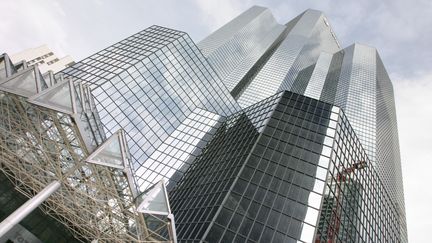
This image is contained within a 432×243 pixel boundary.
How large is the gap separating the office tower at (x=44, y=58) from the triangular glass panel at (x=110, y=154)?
89602 mm

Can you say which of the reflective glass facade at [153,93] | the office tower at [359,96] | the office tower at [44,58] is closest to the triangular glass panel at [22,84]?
the reflective glass facade at [153,93]

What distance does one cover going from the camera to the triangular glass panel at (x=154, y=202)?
23.2m

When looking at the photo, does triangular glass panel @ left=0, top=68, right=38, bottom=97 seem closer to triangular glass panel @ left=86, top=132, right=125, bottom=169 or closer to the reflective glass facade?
triangular glass panel @ left=86, top=132, right=125, bottom=169

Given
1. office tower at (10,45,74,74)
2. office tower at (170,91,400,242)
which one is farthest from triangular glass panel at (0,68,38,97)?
office tower at (10,45,74,74)

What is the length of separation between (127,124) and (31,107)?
36679mm

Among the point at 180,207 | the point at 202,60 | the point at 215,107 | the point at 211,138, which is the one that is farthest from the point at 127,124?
the point at 202,60

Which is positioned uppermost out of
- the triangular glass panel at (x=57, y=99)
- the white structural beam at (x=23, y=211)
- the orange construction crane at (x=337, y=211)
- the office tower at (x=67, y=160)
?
the orange construction crane at (x=337, y=211)

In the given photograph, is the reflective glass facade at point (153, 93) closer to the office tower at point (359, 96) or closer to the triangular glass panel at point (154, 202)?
the triangular glass panel at point (154, 202)

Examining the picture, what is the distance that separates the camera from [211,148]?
62312 mm

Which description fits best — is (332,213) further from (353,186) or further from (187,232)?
(187,232)

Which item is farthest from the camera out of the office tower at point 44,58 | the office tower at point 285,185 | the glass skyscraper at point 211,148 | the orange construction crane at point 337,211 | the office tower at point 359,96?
the office tower at point 359,96

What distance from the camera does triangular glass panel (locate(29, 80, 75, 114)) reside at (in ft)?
71.9

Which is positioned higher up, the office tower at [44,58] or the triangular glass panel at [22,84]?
the office tower at [44,58]

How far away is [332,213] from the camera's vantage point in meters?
42.6
